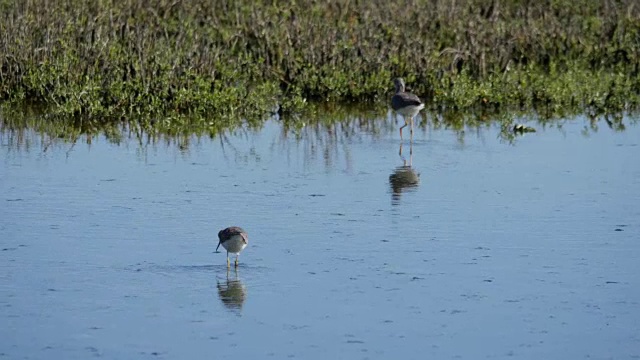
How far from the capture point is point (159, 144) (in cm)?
1448

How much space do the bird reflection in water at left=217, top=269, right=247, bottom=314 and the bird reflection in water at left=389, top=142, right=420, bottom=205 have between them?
9.55 ft

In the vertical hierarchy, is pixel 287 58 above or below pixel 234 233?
above

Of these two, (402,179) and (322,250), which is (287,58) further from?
(322,250)

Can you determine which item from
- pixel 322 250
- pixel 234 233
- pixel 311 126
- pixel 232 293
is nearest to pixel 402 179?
pixel 322 250

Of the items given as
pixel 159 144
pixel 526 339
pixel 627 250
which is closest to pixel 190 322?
pixel 526 339

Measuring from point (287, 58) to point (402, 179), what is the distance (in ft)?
19.2

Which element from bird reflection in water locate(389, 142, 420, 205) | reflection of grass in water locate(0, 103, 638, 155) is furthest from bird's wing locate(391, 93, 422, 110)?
bird reflection in water locate(389, 142, 420, 205)

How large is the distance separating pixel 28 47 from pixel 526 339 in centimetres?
1070

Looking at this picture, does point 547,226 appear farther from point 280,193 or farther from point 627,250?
point 280,193

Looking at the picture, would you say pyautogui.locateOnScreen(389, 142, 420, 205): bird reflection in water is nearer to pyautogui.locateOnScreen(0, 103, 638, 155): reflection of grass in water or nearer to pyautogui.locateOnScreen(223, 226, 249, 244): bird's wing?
pyautogui.locateOnScreen(0, 103, 638, 155): reflection of grass in water

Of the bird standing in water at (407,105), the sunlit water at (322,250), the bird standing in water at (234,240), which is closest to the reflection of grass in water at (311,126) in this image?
the sunlit water at (322,250)

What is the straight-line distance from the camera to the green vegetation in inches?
650

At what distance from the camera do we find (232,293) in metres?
8.84

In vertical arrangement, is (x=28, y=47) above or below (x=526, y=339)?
above
